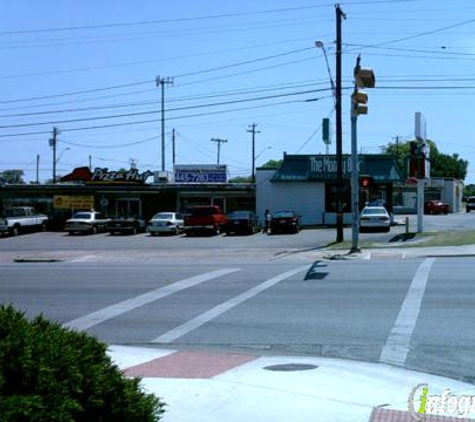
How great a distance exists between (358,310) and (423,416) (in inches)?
245

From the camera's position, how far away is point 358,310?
12.1 metres

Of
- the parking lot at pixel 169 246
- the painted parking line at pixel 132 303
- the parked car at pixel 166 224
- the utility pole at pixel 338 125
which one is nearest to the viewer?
the painted parking line at pixel 132 303

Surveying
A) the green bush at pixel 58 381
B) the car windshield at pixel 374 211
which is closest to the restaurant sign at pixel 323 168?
the car windshield at pixel 374 211

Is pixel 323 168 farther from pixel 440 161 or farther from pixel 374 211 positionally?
pixel 440 161

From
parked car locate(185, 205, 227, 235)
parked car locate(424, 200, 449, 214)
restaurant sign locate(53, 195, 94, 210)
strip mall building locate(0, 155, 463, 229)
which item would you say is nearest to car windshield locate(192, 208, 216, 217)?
parked car locate(185, 205, 227, 235)

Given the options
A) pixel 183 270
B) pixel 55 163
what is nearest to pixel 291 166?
pixel 183 270

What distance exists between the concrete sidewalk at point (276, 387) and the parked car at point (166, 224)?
36.0 m

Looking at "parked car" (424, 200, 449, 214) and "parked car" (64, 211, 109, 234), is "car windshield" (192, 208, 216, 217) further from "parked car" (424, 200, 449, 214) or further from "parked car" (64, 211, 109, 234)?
"parked car" (424, 200, 449, 214)

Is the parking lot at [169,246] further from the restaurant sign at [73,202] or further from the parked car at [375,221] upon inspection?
the restaurant sign at [73,202]

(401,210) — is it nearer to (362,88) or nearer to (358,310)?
(362,88)

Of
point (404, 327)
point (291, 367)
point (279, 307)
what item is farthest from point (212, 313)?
point (291, 367)

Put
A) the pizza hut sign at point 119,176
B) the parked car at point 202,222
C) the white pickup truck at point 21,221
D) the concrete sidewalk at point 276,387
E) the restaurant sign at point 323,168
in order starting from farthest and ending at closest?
1. the pizza hut sign at point 119,176
2. the restaurant sign at point 323,168
3. the white pickup truck at point 21,221
4. the parked car at point 202,222
5. the concrete sidewalk at point 276,387

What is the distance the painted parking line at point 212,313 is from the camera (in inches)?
419

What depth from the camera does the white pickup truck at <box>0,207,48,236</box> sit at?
47.2 meters
